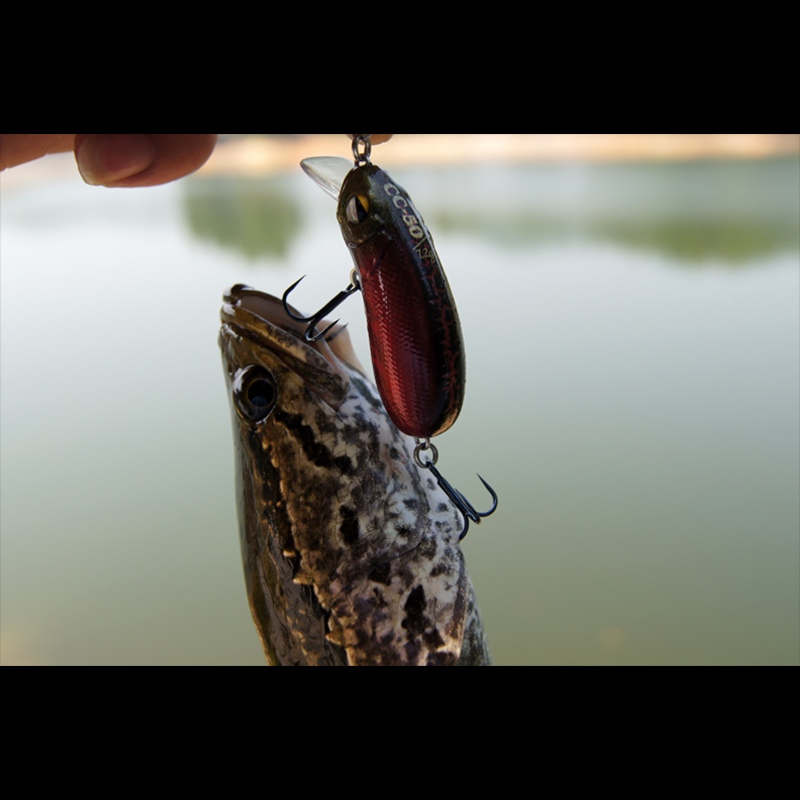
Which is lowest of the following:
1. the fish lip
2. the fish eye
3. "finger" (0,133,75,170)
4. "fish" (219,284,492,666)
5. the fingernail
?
"fish" (219,284,492,666)

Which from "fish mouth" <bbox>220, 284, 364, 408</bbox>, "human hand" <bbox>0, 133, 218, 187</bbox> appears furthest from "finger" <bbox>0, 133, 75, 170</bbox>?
"fish mouth" <bbox>220, 284, 364, 408</bbox>

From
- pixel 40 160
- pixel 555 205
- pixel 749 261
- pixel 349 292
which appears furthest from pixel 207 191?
pixel 749 261

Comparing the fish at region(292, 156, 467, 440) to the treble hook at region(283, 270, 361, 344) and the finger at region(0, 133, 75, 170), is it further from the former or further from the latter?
the finger at region(0, 133, 75, 170)

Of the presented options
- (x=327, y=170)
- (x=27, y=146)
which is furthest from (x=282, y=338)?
(x=27, y=146)

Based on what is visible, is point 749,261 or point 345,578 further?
point 749,261

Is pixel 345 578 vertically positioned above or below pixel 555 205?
below

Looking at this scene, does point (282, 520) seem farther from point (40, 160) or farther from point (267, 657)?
point (40, 160)
